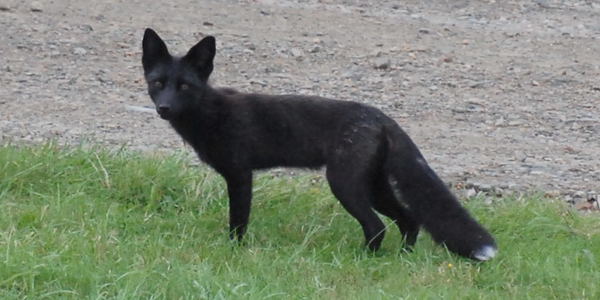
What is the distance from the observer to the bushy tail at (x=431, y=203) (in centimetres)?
576

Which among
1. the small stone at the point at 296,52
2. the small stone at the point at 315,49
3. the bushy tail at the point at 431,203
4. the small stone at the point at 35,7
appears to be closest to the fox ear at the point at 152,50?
the bushy tail at the point at 431,203

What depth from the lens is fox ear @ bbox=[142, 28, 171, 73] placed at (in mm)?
6023

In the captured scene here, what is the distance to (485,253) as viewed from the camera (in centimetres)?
572

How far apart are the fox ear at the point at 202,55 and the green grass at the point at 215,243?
829 mm

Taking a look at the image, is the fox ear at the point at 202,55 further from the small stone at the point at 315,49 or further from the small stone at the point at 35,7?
the small stone at the point at 35,7

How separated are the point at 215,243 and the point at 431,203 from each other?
45.4 inches

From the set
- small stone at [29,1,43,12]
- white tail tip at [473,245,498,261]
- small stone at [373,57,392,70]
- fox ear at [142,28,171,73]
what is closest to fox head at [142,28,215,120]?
fox ear at [142,28,171,73]

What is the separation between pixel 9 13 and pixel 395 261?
250 inches

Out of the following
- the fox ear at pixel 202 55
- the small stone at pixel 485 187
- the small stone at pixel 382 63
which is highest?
the fox ear at pixel 202 55

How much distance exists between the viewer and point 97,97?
8.73 m

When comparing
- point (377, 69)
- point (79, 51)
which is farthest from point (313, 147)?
point (79, 51)

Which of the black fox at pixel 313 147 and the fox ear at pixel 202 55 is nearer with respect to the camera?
the black fox at pixel 313 147

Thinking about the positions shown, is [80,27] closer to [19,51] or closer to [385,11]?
[19,51]

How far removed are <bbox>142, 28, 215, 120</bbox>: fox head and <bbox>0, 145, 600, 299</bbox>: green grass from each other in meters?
0.67
